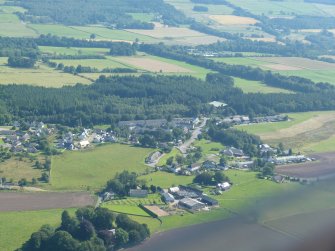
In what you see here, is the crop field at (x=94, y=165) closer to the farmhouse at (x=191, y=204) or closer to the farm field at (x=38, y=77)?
the farmhouse at (x=191, y=204)

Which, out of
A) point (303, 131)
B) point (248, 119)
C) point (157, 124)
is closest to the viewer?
point (157, 124)

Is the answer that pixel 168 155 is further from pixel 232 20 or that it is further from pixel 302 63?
pixel 232 20

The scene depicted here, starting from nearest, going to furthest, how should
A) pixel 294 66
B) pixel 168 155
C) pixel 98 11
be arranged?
pixel 168 155 < pixel 294 66 < pixel 98 11

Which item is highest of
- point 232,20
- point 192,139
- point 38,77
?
point 232,20

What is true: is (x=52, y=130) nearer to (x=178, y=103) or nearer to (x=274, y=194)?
(x=178, y=103)

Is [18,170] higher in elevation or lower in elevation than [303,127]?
lower

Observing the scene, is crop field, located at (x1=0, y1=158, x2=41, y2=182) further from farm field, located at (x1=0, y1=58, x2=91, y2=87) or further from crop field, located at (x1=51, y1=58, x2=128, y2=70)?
crop field, located at (x1=51, y1=58, x2=128, y2=70)

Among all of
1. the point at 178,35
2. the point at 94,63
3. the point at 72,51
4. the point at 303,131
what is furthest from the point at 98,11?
the point at 303,131

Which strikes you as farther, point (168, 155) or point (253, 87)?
point (253, 87)
